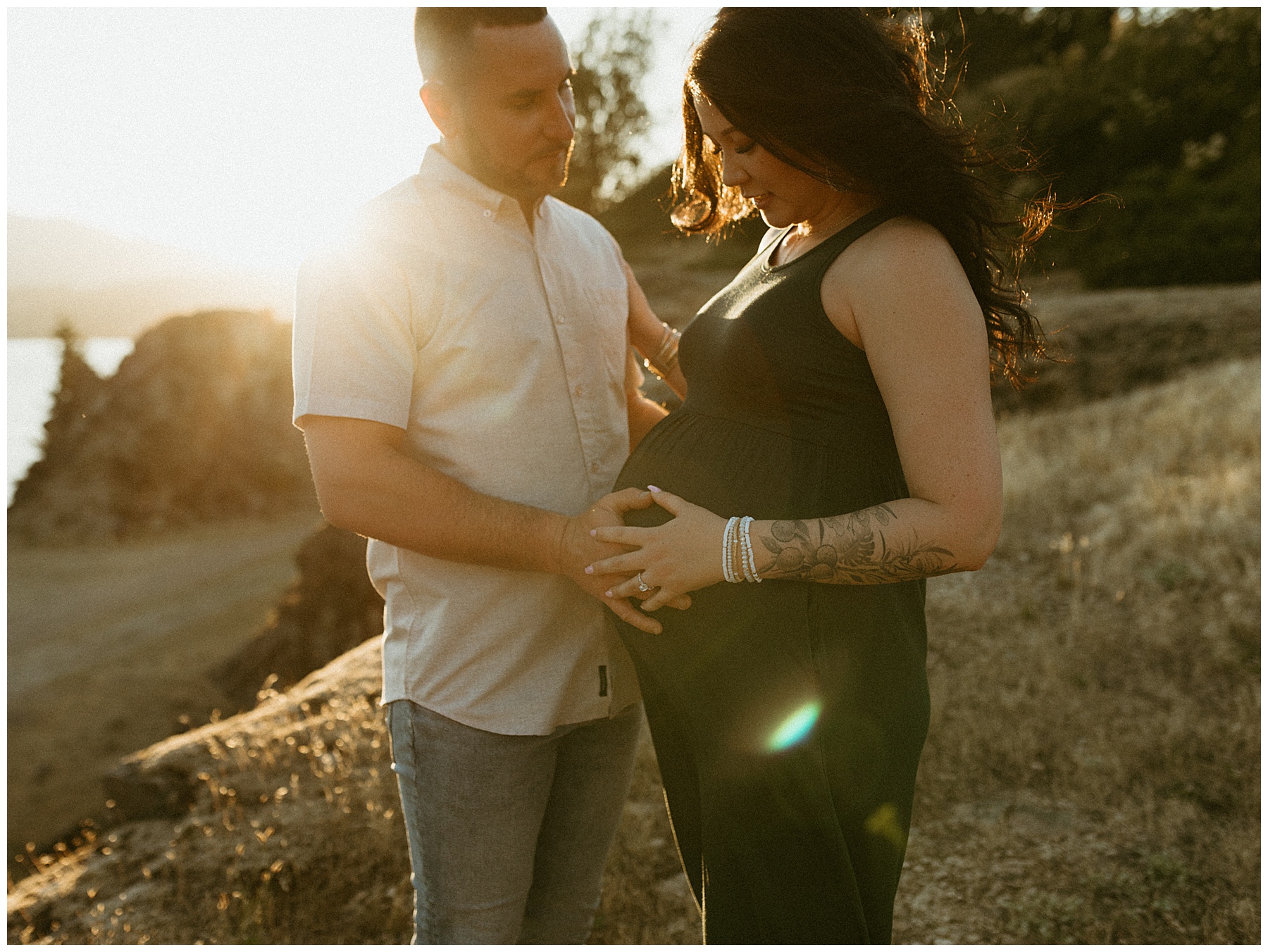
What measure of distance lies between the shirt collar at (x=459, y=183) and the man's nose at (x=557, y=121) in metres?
0.17

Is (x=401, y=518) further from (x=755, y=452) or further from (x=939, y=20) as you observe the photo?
(x=939, y=20)

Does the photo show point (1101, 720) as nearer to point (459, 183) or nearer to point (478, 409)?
point (478, 409)

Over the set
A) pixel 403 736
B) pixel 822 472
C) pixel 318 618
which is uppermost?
pixel 822 472

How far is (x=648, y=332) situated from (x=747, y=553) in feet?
3.27

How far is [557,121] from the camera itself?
1.93m

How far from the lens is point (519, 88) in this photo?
6.12 ft

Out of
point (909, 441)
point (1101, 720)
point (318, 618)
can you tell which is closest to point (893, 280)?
point (909, 441)

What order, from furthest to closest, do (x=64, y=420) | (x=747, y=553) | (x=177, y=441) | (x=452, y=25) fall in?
1. (x=64, y=420)
2. (x=177, y=441)
3. (x=452, y=25)
4. (x=747, y=553)

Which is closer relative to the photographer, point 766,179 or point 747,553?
point 747,553

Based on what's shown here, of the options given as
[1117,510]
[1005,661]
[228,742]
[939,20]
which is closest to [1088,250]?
[939,20]

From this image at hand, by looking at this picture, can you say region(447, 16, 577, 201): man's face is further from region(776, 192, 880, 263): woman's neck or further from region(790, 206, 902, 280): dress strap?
region(790, 206, 902, 280): dress strap

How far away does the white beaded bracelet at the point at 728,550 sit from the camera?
1.62 m

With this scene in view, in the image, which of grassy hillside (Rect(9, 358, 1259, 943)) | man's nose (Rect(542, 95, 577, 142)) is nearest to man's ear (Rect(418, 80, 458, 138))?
man's nose (Rect(542, 95, 577, 142))

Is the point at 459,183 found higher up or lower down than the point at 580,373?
higher up
